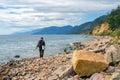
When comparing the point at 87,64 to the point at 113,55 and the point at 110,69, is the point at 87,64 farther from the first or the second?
the point at 113,55

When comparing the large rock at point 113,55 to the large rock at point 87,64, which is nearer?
the large rock at point 87,64

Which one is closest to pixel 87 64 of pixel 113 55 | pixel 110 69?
pixel 110 69

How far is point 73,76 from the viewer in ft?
68.0

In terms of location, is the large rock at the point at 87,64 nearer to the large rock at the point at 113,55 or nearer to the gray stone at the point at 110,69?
the gray stone at the point at 110,69

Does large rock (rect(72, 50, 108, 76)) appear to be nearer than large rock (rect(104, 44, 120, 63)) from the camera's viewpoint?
Yes

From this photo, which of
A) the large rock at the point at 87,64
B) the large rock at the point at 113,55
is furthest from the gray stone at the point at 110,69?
the large rock at the point at 113,55

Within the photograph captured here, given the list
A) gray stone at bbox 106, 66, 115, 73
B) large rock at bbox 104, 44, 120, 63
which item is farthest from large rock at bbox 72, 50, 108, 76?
large rock at bbox 104, 44, 120, 63

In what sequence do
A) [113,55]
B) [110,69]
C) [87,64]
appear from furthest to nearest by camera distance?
1. [113,55]
2. [110,69]
3. [87,64]

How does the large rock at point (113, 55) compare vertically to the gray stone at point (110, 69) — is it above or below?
above

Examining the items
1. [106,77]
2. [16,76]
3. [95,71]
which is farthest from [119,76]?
[16,76]

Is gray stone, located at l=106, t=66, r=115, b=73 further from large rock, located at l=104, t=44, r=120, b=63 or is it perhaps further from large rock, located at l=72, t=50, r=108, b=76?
large rock, located at l=104, t=44, r=120, b=63

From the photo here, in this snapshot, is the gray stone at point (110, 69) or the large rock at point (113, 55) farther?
the large rock at point (113, 55)

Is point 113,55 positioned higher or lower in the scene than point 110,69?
higher

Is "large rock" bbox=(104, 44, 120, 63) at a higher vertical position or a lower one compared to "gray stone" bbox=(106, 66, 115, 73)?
higher
